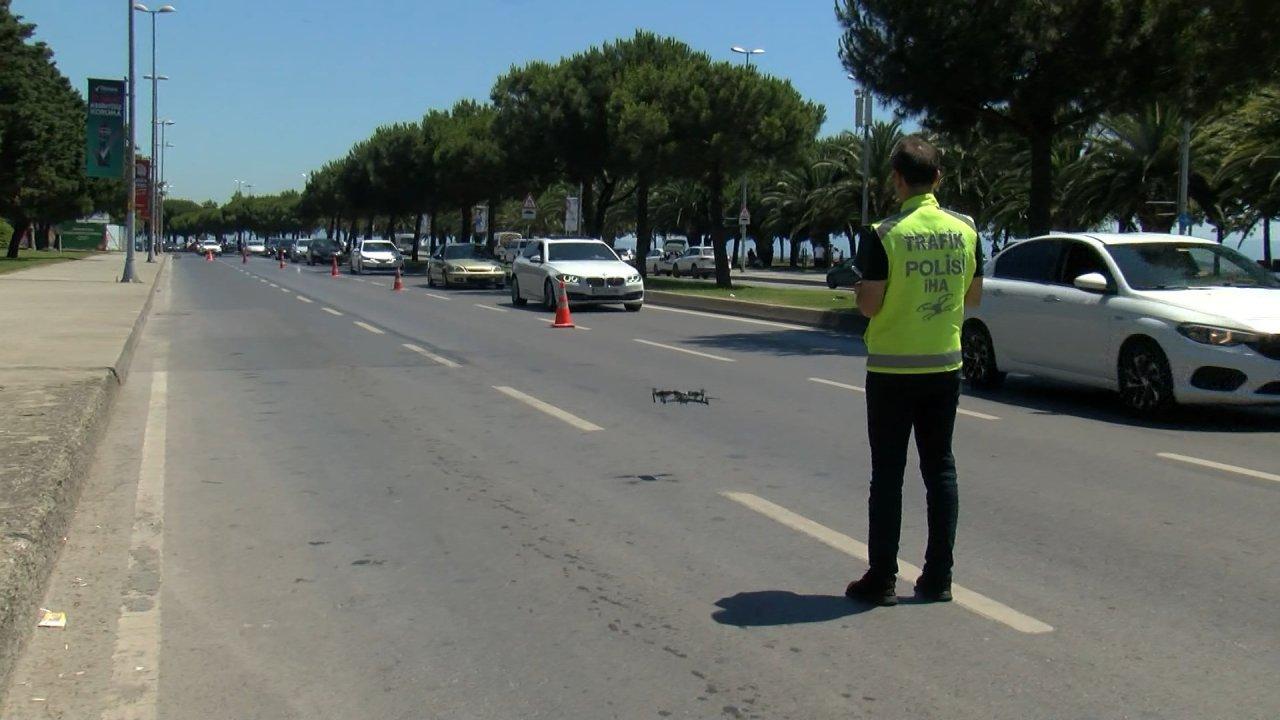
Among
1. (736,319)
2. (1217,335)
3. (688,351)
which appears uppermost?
(1217,335)

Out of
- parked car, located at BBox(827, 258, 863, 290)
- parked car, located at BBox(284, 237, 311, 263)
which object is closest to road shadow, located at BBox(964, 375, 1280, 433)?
parked car, located at BBox(827, 258, 863, 290)

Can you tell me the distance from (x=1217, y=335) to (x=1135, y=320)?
740 millimetres

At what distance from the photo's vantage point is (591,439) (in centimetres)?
974

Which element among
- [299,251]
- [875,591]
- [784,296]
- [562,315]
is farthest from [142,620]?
[299,251]

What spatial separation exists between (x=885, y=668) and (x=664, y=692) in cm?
82

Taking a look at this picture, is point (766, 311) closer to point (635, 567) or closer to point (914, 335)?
point (635, 567)

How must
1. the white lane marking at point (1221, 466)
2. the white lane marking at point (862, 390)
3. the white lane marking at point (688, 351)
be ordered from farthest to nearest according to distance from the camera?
1. the white lane marking at point (688, 351)
2. the white lane marking at point (862, 390)
3. the white lane marking at point (1221, 466)

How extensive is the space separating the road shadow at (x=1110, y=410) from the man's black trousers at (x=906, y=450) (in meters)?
5.83

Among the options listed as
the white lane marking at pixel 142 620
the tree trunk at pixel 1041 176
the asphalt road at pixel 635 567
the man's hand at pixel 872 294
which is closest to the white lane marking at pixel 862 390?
the asphalt road at pixel 635 567

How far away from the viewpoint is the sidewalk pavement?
509cm

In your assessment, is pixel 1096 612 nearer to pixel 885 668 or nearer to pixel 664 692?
pixel 885 668

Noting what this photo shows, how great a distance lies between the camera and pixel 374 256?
177 feet

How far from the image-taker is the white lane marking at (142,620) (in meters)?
4.35

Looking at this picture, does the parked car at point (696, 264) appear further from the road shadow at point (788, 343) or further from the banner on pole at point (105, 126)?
the road shadow at point (788, 343)
